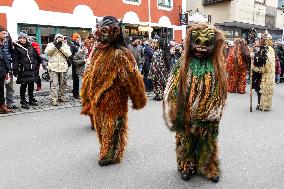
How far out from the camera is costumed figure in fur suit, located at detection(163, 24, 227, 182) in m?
4.04

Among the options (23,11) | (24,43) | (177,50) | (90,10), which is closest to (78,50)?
(24,43)

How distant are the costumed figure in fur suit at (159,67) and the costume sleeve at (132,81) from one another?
226 inches

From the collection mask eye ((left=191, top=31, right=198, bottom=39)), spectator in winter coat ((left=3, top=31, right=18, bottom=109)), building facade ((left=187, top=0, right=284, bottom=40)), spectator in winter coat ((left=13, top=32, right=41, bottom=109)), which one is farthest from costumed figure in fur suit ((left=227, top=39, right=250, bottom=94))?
building facade ((left=187, top=0, right=284, bottom=40))

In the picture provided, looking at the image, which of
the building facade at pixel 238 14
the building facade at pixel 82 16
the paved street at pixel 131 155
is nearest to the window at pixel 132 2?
the building facade at pixel 82 16

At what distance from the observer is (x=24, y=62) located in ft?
28.8

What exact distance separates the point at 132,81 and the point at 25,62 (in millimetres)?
4934

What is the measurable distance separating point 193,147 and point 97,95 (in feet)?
4.45

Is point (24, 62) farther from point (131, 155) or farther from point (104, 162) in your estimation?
point (104, 162)

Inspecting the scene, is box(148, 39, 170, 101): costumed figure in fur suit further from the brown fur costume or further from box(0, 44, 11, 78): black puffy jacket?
the brown fur costume

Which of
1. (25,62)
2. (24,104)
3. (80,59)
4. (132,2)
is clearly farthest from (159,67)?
(132,2)

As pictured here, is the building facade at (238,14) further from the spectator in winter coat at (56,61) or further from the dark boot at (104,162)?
the dark boot at (104,162)

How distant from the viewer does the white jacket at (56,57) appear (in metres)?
9.20

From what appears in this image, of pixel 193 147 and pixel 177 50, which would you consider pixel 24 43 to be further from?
pixel 193 147

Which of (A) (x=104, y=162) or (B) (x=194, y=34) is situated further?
(A) (x=104, y=162)
